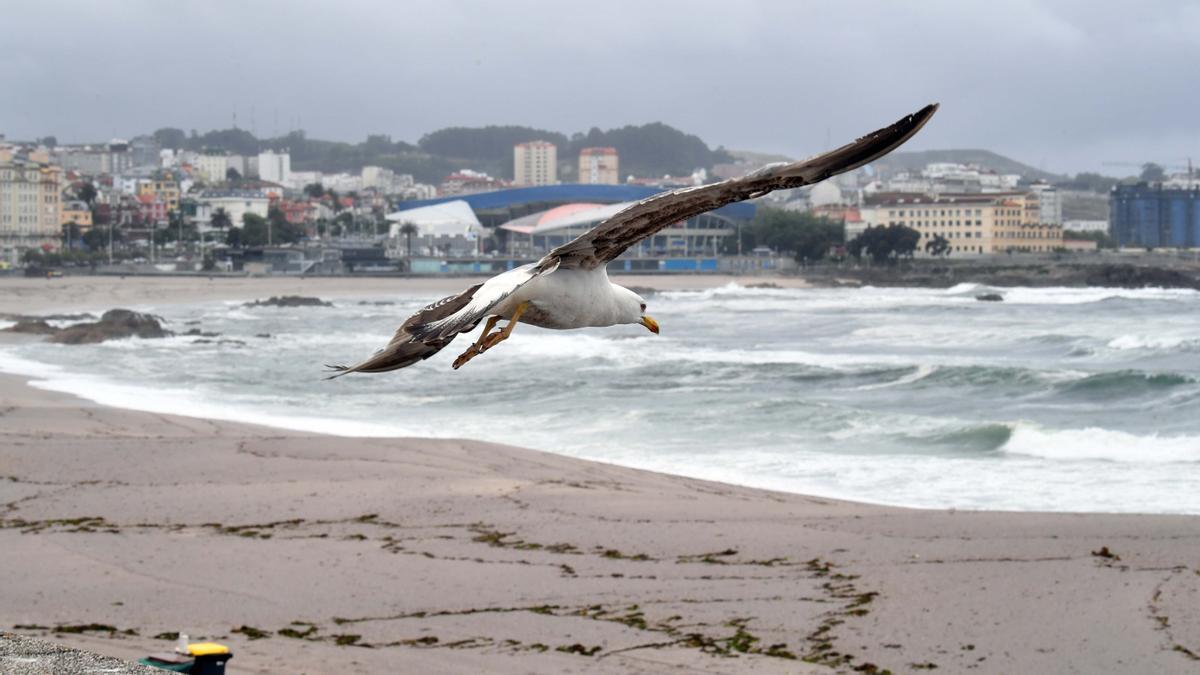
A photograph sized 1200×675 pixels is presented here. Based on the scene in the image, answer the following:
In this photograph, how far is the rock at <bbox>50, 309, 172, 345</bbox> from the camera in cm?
3125

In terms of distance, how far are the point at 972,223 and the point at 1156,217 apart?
24.6 metres

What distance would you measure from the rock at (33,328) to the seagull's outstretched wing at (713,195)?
3010cm

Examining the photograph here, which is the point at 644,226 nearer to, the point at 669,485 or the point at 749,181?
the point at 749,181

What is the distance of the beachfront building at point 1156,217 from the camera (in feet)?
372

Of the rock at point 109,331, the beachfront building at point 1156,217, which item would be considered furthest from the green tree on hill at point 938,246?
the rock at point 109,331

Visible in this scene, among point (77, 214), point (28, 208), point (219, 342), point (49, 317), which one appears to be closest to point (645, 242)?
point (28, 208)

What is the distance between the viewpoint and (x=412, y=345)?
184 inches

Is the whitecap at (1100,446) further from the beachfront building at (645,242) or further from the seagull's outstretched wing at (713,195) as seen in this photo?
the beachfront building at (645,242)

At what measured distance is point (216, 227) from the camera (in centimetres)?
10256

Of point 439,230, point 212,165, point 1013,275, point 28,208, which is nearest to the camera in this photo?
point 1013,275

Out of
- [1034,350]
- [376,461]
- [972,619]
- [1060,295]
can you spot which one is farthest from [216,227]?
[972,619]

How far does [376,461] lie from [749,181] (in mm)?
9037

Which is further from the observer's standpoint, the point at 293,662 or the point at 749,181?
the point at 293,662

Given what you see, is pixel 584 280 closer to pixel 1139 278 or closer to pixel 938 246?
pixel 1139 278
